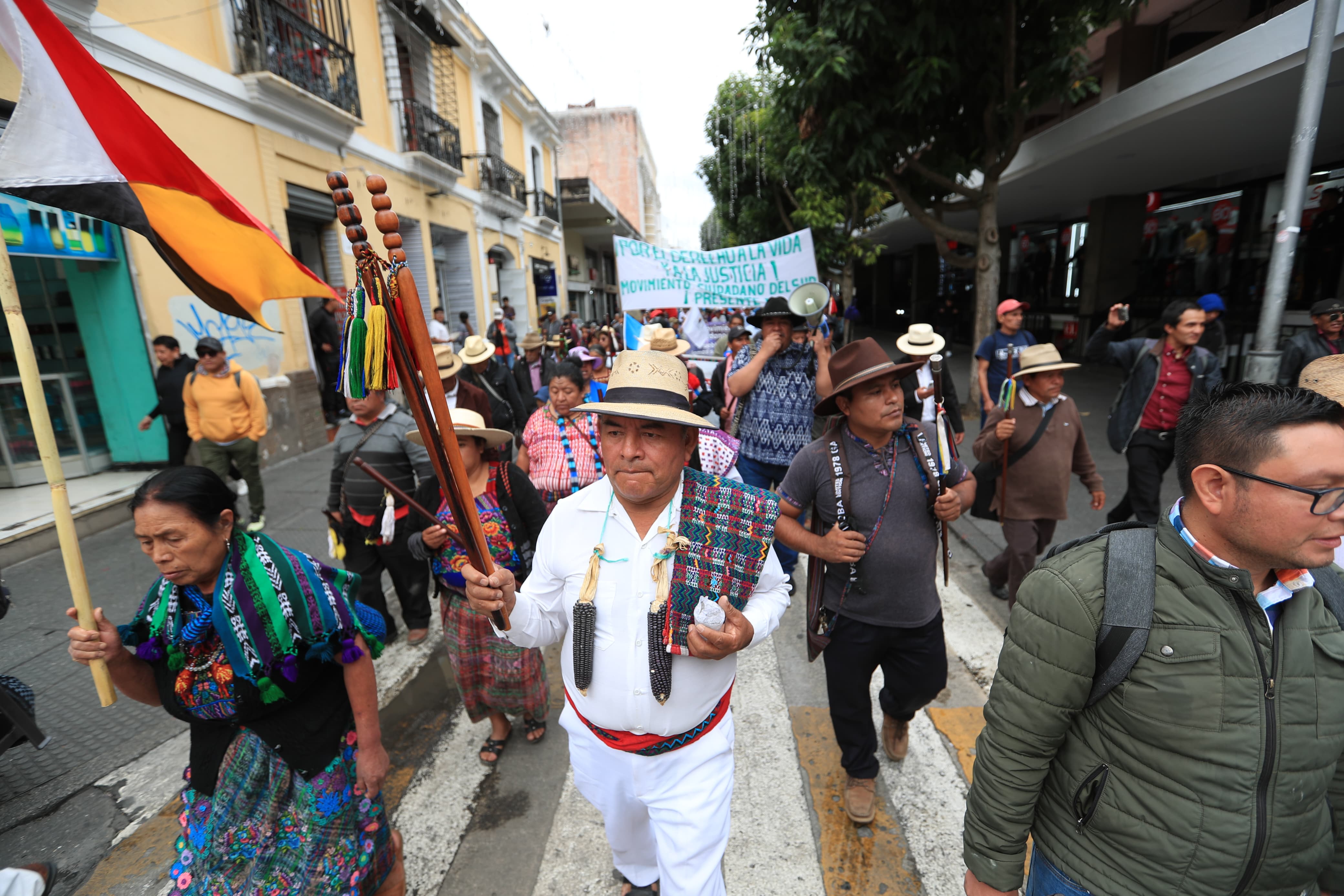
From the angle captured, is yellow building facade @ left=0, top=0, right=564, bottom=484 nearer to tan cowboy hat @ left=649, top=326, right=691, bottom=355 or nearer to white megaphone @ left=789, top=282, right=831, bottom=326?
tan cowboy hat @ left=649, top=326, right=691, bottom=355

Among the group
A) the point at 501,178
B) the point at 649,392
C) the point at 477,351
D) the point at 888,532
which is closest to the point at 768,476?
the point at 888,532

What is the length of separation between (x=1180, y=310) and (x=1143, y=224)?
41.9ft

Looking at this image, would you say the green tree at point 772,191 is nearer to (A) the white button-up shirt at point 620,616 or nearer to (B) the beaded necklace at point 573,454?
(B) the beaded necklace at point 573,454

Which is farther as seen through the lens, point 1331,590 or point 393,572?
point 393,572

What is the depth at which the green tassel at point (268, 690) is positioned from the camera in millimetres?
1800

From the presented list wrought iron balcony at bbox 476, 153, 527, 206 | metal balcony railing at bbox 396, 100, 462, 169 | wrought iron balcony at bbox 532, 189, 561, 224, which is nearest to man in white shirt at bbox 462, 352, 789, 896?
metal balcony railing at bbox 396, 100, 462, 169

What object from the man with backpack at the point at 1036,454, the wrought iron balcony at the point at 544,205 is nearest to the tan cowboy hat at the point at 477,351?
the man with backpack at the point at 1036,454

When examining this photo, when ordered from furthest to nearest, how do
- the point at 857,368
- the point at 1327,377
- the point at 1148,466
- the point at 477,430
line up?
1. the point at 1148,466
2. the point at 477,430
3. the point at 857,368
4. the point at 1327,377

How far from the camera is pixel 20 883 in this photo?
76.5 inches

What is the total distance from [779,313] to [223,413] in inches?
199

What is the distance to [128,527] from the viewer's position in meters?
6.53

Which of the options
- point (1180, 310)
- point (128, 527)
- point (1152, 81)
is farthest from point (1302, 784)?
point (1152, 81)

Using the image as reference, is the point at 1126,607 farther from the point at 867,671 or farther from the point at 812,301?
the point at 812,301

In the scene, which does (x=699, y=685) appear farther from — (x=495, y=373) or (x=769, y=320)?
(x=495, y=373)
